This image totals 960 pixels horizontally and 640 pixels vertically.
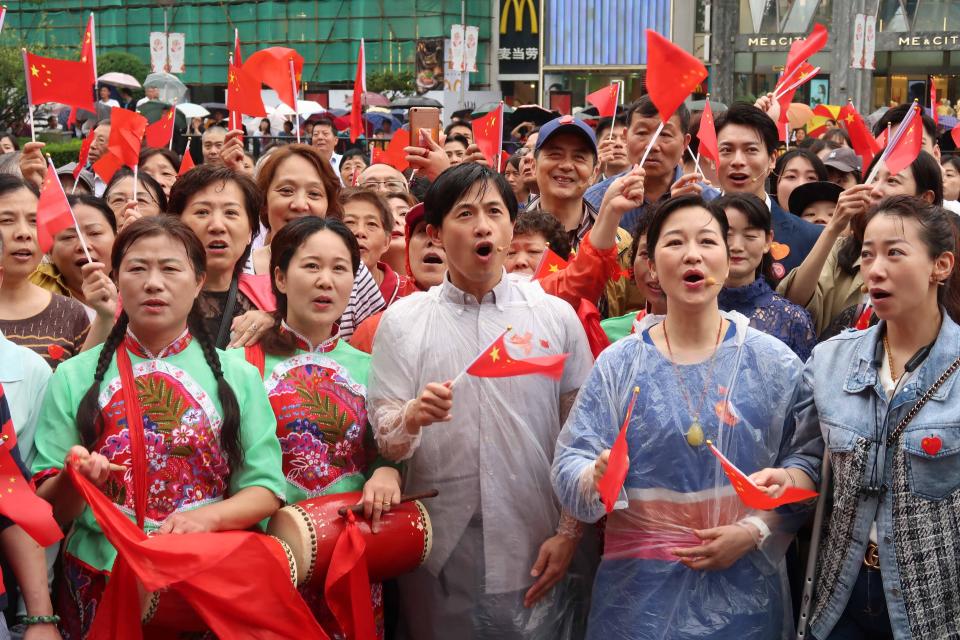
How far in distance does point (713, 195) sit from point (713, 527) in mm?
1651

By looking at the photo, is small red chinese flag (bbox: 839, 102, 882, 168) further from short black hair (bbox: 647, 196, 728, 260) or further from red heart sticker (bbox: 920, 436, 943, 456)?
red heart sticker (bbox: 920, 436, 943, 456)

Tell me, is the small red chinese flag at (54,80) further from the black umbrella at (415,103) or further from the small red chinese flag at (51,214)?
the black umbrella at (415,103)

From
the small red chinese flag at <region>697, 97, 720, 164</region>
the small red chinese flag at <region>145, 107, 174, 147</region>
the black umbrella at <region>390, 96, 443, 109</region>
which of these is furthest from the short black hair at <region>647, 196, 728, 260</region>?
the black umbrella at <region>390, 96, 443, 109</region>

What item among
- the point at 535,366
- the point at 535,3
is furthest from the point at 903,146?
the point at 535,3

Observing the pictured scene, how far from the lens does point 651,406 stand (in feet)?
10.8

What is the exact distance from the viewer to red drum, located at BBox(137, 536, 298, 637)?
3092 mm

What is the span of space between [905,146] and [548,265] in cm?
147

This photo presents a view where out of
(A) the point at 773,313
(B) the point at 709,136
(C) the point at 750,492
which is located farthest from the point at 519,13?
(C) the point at 750,492

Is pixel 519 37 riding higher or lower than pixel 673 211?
higher

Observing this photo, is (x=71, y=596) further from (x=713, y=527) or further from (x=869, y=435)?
(x=869, y=435)

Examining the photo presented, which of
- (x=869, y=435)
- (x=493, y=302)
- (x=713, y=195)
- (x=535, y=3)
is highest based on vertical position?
(x=535, y=3)

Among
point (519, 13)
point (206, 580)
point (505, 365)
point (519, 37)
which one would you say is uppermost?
point (519, 13)

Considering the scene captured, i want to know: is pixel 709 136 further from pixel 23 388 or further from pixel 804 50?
pixel 23 388

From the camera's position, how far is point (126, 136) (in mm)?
5824
